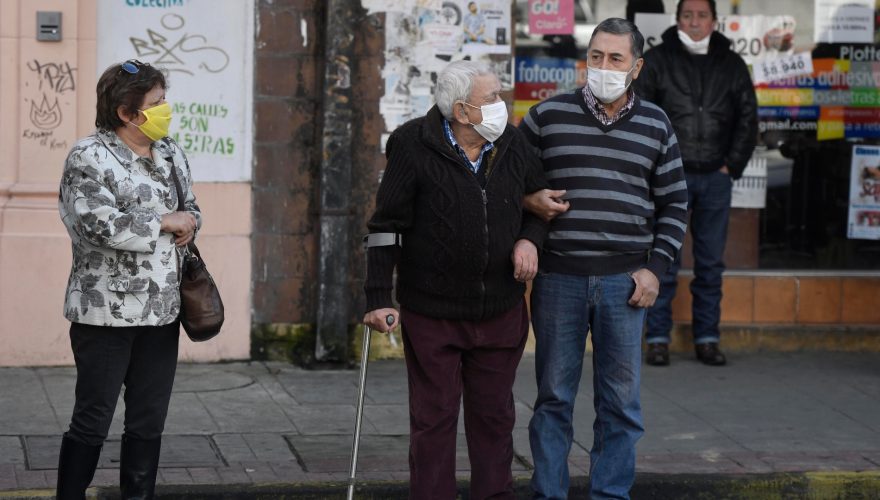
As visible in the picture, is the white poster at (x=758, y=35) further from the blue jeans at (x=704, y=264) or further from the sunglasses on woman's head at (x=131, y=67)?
the sunglasses on woman's head at (x=131, y=67)

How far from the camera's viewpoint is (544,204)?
549cm

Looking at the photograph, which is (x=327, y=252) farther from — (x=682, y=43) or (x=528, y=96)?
(x=682, y=43)

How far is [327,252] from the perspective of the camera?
845 centimetres

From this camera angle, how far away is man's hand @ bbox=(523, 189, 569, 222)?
5.50 meters

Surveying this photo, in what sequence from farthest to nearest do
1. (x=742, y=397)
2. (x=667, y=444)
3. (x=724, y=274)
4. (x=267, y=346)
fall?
(x=724, y=274) → (x=267, y=346) → (x=742, y=397) → (x=667, y=444)

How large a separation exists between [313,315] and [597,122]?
3426mm

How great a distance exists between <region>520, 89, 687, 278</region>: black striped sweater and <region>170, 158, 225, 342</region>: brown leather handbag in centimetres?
126

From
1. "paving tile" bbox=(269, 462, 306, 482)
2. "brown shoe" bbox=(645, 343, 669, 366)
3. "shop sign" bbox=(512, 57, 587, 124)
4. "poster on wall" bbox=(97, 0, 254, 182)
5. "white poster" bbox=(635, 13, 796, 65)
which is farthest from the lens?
"white poster" bbox=(635, 13, 796, 65)

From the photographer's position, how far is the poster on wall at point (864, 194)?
9.53 meters

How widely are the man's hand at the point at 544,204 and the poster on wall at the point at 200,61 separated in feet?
10.9

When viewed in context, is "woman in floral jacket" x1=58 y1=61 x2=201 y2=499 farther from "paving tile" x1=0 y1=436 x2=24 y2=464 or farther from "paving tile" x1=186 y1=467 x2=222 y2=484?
"paving tile" x1=0 y1=436 x2=24 y2=464

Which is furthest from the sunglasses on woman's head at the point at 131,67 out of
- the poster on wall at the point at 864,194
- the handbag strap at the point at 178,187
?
the poster on wall at the point at 864,194

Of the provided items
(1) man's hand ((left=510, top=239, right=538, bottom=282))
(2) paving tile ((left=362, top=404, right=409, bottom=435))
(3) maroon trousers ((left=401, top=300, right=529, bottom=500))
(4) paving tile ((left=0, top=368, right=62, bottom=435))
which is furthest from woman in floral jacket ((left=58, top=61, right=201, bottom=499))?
(2) paving tile ((left=362, top=404, right=409, bottom=435))

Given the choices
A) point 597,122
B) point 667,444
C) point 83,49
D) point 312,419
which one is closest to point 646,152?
point 597,122
